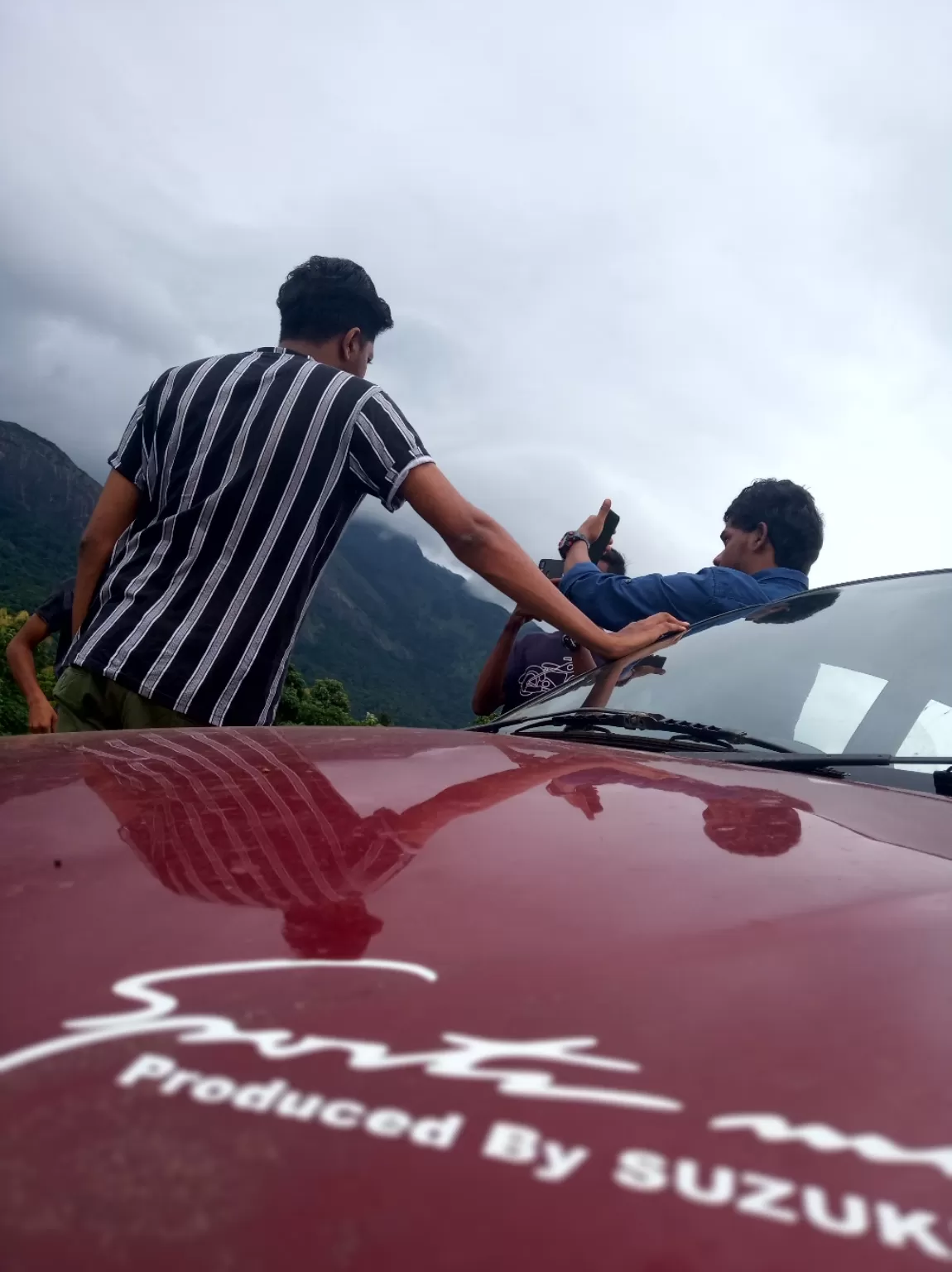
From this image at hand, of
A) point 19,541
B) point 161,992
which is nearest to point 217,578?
point 161,992

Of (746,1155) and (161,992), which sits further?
(161,992)

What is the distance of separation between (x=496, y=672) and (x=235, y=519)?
142 cm

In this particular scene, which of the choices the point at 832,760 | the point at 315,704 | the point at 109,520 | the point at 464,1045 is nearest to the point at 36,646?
the point at 109,520

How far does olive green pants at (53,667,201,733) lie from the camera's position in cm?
234

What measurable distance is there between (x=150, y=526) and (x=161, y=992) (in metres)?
2.00

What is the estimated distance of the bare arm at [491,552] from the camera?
2.32 metres

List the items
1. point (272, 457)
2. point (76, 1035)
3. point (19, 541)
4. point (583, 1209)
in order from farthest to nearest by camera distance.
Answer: point (19, 541)
point (272, 457)
point (76, 1035)
point (583, 1209)

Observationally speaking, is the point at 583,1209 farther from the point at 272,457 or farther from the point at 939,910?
the point at 272,457

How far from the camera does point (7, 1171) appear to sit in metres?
0.44

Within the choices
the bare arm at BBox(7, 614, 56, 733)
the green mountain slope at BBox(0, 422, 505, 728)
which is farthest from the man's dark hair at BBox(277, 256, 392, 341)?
the green mountain slope at BBox(0, 422, 505, 728)

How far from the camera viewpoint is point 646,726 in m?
1.86

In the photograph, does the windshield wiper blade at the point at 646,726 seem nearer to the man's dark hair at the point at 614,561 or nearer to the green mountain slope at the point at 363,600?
the man's dark hair at the point at 614,561

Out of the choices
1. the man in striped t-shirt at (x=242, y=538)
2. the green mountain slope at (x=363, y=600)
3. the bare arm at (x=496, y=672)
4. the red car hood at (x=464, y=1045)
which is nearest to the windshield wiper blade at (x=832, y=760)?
the red car hood at (x=464, y=1045)

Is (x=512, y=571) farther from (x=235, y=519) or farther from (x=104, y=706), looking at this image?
(x=104, y=706)
